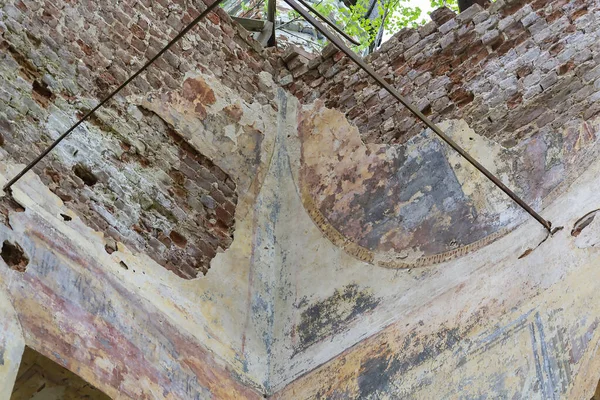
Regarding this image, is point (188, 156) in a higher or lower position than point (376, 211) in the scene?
higher

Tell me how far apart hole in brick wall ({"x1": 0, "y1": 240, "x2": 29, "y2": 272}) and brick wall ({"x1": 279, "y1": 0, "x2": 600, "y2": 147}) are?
8.61ft

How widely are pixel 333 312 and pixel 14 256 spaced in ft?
6.72

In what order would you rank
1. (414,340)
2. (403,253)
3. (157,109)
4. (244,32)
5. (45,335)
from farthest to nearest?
(244,32), (157,109), (403,253), (414,340), (45,335)

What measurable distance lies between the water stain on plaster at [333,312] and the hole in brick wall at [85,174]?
1.56 metres

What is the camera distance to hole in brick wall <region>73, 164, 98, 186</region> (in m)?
5.35

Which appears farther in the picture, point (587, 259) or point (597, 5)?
point (597, 5)

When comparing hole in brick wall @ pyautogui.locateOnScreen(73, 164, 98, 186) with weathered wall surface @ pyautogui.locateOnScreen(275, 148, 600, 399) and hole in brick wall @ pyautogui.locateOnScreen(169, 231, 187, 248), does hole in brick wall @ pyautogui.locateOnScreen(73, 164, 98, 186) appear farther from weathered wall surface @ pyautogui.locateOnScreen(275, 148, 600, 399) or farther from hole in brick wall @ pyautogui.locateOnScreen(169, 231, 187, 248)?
weathered wall surface @ pyautogui.locateOnScreen(275, 148, 600, 399)

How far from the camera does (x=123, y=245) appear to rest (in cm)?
534

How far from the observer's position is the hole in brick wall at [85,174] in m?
5.35

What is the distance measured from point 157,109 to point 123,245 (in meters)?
1.15

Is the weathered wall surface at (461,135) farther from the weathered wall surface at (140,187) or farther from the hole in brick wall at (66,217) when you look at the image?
the hole in brick wall at (66,217)

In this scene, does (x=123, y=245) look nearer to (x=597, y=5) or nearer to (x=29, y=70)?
(x=29, y=70)

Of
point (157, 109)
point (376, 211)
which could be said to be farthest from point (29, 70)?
point (376, 211)

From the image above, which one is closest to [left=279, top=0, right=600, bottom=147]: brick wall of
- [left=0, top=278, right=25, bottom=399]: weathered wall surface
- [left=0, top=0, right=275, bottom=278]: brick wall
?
[left=0, top=0, right=275, bottom=278]: brick wall
